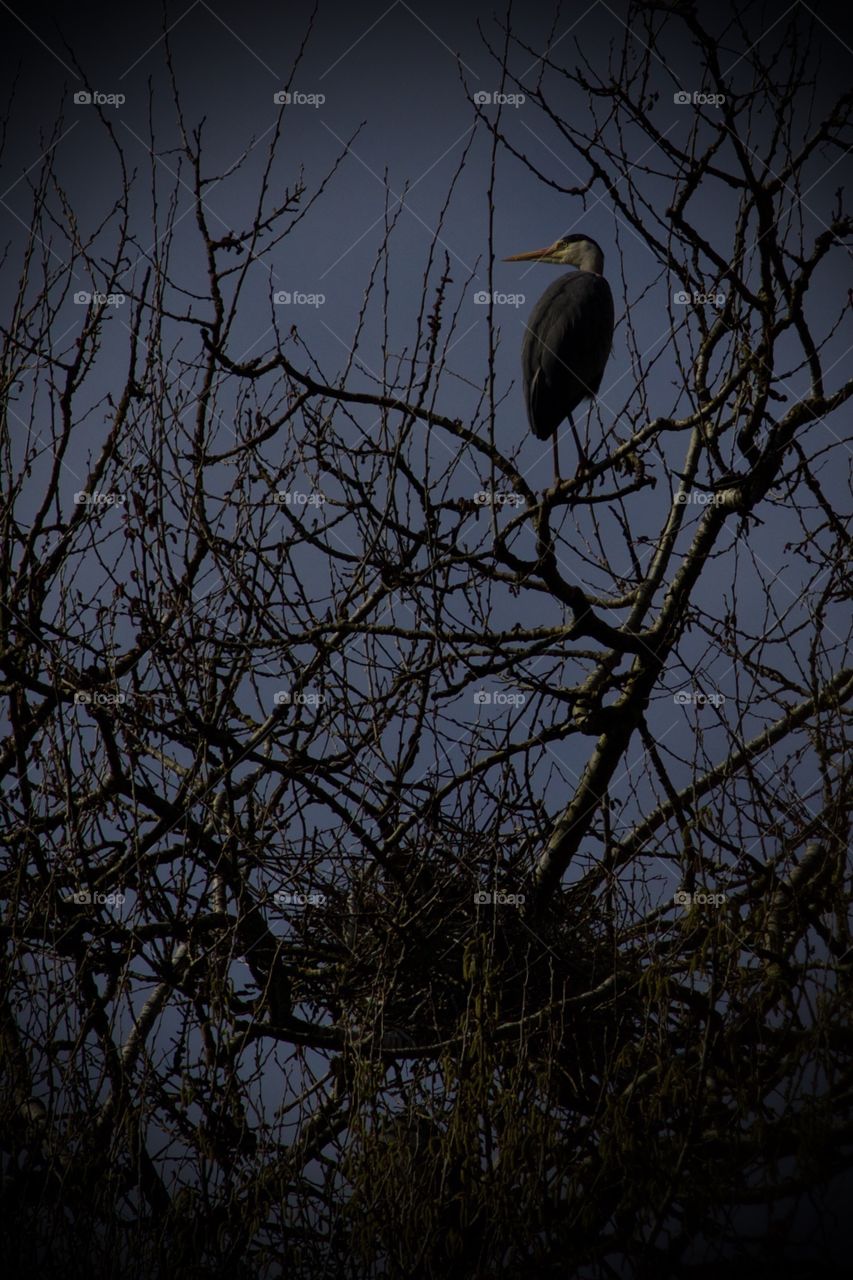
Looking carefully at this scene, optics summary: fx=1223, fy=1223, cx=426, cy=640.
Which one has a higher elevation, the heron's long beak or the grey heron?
the heron's long beak

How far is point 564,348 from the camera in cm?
688

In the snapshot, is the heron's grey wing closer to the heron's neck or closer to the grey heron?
the grey heron

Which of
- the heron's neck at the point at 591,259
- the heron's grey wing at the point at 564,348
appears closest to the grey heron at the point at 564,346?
the heron's grey wing at the point at 564,348

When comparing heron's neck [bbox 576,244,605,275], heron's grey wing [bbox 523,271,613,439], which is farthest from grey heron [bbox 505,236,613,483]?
heron's neck [bbox 576,244,605,275]

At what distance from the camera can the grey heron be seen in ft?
22.3

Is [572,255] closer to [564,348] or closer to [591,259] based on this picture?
[591,259]

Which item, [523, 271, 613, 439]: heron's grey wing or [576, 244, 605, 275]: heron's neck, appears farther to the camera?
[576, 244, 605, 275]: heron's neck

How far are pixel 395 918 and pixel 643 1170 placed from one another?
3.46 feet

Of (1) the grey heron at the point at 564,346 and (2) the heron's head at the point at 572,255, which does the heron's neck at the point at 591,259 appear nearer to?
(2) the heron's head at the point at 572,255

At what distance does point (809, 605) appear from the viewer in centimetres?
432

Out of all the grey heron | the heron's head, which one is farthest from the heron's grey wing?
the heron's head

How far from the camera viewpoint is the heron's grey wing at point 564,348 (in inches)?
268

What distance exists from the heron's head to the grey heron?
0.84 m

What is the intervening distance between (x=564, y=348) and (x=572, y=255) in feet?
6.15
